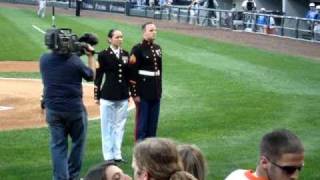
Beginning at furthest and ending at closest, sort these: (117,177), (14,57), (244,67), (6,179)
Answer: (14,57) < (244,67) < (6,179) < (117,177)

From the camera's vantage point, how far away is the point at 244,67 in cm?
2292

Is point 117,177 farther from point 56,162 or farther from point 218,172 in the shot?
point 218,172

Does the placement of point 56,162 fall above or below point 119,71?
below

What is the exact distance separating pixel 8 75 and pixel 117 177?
1740 centimetres

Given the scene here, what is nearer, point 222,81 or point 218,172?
point 218,172

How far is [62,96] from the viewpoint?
27.6 ft

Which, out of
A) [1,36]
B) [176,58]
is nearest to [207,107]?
[176,58]

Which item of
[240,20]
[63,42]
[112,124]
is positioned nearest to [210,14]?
[240,20]

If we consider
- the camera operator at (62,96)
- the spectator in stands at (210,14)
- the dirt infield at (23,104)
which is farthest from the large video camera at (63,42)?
the spectator in stands at (210,14)

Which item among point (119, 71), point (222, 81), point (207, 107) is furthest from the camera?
point (222, 81)

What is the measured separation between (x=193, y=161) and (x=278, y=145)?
0.53m

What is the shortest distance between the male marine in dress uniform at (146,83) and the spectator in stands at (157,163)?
6.32m

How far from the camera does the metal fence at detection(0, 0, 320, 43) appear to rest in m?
32.7

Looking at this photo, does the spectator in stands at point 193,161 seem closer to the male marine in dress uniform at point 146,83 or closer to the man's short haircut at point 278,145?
the man's short haircut at point 278,145
